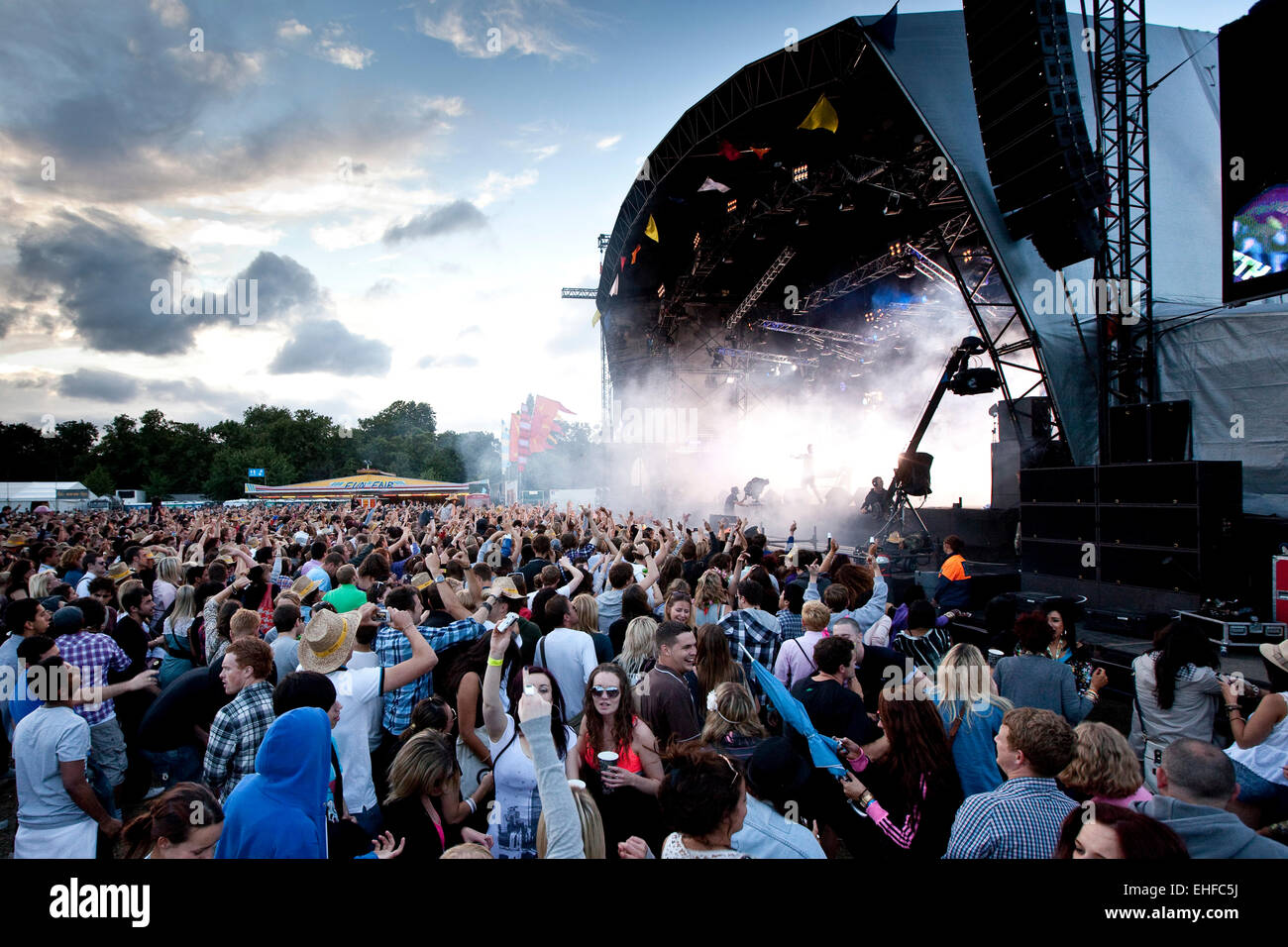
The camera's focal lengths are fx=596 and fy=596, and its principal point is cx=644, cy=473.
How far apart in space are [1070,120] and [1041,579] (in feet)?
21.3

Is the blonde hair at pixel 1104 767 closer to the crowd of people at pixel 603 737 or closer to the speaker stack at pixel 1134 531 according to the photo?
the crowd of people at pixel 603 737

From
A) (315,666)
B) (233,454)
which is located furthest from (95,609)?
(233,454)

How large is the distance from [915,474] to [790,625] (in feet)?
34.7

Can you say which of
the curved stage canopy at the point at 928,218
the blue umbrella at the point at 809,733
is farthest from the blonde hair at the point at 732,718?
the curved stage canopy at the point at 928,218

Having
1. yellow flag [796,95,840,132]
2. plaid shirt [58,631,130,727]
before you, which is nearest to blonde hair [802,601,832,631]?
plaid shirt [58,631,130,727]

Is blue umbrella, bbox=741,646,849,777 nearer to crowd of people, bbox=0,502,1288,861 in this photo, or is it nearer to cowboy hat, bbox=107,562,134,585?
crowd of people, bbox=0,502,1288,861

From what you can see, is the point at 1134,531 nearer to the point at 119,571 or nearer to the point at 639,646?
the point at 639,646

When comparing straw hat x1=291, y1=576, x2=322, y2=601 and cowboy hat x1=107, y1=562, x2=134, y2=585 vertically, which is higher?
straw hat x1=291, y1=576, x2=322, y2=601

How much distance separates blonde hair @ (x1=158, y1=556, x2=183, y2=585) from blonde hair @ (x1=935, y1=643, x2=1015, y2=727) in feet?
21.5

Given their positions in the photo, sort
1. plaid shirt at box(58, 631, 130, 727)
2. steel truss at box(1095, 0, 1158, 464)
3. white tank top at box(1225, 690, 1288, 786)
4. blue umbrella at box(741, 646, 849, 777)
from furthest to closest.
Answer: steel truss at box(1095, 0, 1158, 464)
plaid shirt at box(58, 631, 130, 727)
white tank top at box(1225, 690, 1288, 786)
blue umbrella at box(741, 646, 849, 777)

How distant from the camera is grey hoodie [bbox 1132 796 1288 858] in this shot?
68.1 inches

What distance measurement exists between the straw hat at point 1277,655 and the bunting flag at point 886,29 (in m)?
11.4

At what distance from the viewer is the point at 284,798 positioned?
193cm
